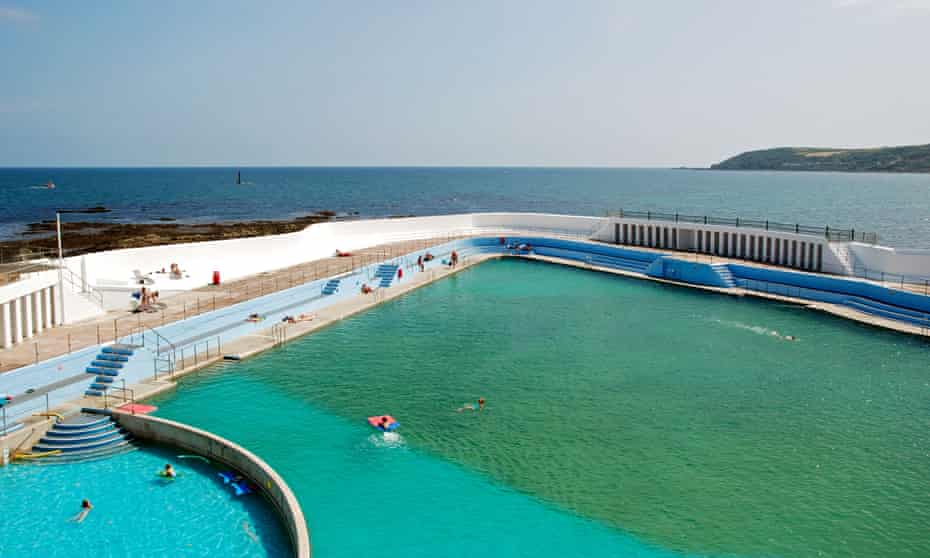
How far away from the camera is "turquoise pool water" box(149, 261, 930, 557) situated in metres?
14.4

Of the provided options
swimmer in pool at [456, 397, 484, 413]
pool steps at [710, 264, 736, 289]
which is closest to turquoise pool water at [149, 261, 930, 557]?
swimmer in pool at [456, 397, 484, 413]

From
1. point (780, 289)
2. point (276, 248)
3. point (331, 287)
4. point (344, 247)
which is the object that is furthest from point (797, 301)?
point (276, 248)

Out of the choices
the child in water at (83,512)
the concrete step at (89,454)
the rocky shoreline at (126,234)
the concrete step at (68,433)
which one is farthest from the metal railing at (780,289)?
the rocky shoreline at (126,234)

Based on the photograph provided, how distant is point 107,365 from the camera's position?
21625 millimetres

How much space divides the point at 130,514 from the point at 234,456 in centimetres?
258

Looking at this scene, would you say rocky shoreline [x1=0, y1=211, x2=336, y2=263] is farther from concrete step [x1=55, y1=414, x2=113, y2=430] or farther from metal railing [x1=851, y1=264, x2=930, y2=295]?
metal railing [x1=851, y1=264, x2=930, y2=295]

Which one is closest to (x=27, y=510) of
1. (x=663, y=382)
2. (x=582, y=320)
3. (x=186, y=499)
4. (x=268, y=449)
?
(x=186, y=499)

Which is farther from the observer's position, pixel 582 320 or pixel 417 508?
pixel 582 320

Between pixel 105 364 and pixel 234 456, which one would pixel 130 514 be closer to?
pixel 234 456

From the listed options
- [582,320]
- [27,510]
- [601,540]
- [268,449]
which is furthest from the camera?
[582,320]

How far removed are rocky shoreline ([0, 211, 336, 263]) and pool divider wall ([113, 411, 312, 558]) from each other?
31.1m

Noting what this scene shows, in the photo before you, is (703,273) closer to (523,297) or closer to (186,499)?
(523,297)

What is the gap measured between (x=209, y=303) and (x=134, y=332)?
496 centimetres

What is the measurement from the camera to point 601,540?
14031 millimetres
